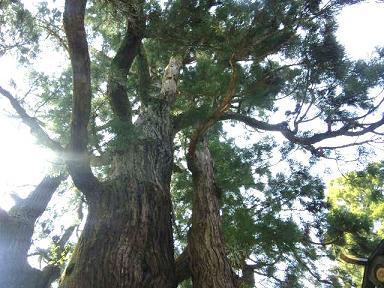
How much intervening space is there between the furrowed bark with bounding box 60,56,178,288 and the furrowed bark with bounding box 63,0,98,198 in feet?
1.42

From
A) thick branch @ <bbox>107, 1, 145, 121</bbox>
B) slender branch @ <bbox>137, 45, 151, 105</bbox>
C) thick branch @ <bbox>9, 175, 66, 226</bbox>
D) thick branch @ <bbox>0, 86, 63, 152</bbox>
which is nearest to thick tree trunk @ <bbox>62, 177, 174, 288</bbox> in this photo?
thick branch @ <bbox>0, 86, 63, 152</bbox>

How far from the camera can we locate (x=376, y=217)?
11.8 m

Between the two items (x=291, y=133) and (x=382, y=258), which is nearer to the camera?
(x=382, y=258)

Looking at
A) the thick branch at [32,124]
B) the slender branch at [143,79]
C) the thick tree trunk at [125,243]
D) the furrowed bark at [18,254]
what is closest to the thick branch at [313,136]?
the slender branch at [143,79]

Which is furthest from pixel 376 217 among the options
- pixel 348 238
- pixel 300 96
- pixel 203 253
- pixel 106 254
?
pixel 106 254

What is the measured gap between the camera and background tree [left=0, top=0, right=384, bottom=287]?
2686 millimetres

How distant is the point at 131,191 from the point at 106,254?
672mm

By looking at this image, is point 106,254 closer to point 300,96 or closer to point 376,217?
point 300,96

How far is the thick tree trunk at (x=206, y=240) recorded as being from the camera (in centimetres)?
318

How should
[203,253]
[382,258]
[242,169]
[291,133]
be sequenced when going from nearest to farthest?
[382,258] → [203,253] → [291,133] → [242,169]

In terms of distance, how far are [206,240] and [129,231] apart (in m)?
0.94

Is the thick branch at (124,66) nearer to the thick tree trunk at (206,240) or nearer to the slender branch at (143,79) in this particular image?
the slender branch at (143,79)

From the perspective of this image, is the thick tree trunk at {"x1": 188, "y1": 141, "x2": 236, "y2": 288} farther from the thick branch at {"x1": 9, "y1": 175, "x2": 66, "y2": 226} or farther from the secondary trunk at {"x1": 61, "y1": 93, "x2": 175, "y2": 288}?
the thick branch at {"x1": 9, "y1": 175, "x2": 66, "y2": 226}

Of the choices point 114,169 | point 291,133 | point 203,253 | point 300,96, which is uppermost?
point 300,96
